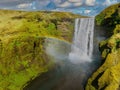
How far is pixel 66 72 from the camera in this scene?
7981 cm

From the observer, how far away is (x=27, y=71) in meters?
89.7

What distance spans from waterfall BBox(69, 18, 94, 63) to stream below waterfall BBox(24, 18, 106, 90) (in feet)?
5.59

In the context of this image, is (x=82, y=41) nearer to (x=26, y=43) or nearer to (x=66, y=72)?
(x=26, y=43)

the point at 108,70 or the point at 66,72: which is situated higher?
the point at 108,70

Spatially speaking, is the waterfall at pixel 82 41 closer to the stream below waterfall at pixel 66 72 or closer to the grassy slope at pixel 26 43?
the stream below waterfall at pixel 66 72

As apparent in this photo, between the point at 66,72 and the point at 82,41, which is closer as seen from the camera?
the point at 66,72

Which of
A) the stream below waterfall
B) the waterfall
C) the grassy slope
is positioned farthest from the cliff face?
the grassy slope

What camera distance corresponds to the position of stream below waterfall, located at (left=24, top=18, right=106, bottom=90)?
7175 cm

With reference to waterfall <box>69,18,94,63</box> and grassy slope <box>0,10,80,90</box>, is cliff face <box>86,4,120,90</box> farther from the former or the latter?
grassy slope <box>0,10,80,90</box>

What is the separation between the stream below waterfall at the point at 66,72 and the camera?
2825 inches

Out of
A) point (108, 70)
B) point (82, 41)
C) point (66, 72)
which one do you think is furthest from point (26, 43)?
point (108, 70)

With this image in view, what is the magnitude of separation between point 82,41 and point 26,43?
1728 centimetres

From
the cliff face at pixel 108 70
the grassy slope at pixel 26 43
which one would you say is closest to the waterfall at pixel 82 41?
the grassy slope at pixel 26 43

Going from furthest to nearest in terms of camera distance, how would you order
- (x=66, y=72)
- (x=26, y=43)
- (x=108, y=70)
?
(x=26, y=43), (x=66, y=72), (x=108, y=70)
